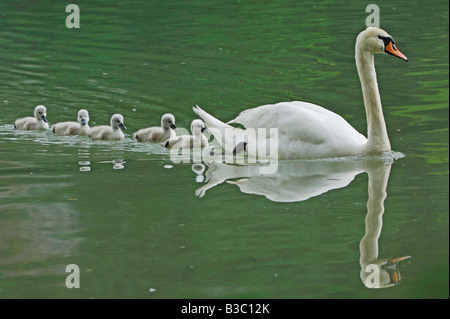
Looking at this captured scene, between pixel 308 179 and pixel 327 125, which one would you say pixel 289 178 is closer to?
pixel 308 179

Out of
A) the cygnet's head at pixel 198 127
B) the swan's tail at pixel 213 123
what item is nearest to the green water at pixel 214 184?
the cygnet's head at pixel 198 127

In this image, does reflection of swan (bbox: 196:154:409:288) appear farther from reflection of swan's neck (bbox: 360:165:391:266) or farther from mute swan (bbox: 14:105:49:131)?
mute swan (bbox: 14:105:49:131)

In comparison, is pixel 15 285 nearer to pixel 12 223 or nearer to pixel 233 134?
pixel 12 223

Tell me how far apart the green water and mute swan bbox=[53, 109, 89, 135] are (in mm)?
272

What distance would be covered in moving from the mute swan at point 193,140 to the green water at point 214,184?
0.25m

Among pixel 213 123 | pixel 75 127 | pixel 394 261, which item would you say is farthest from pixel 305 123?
pixel 75 127

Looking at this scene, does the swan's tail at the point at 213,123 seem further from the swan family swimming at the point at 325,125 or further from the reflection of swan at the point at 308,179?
the reflection of swan at the point at 308,179

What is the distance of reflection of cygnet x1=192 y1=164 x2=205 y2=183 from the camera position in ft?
30.0

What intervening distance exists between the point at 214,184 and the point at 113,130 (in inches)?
133

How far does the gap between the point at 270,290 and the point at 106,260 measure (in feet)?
4.53

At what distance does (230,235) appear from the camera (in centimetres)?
704

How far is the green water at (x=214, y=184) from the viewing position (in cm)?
620

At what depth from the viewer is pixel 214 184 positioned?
29.2 ft
